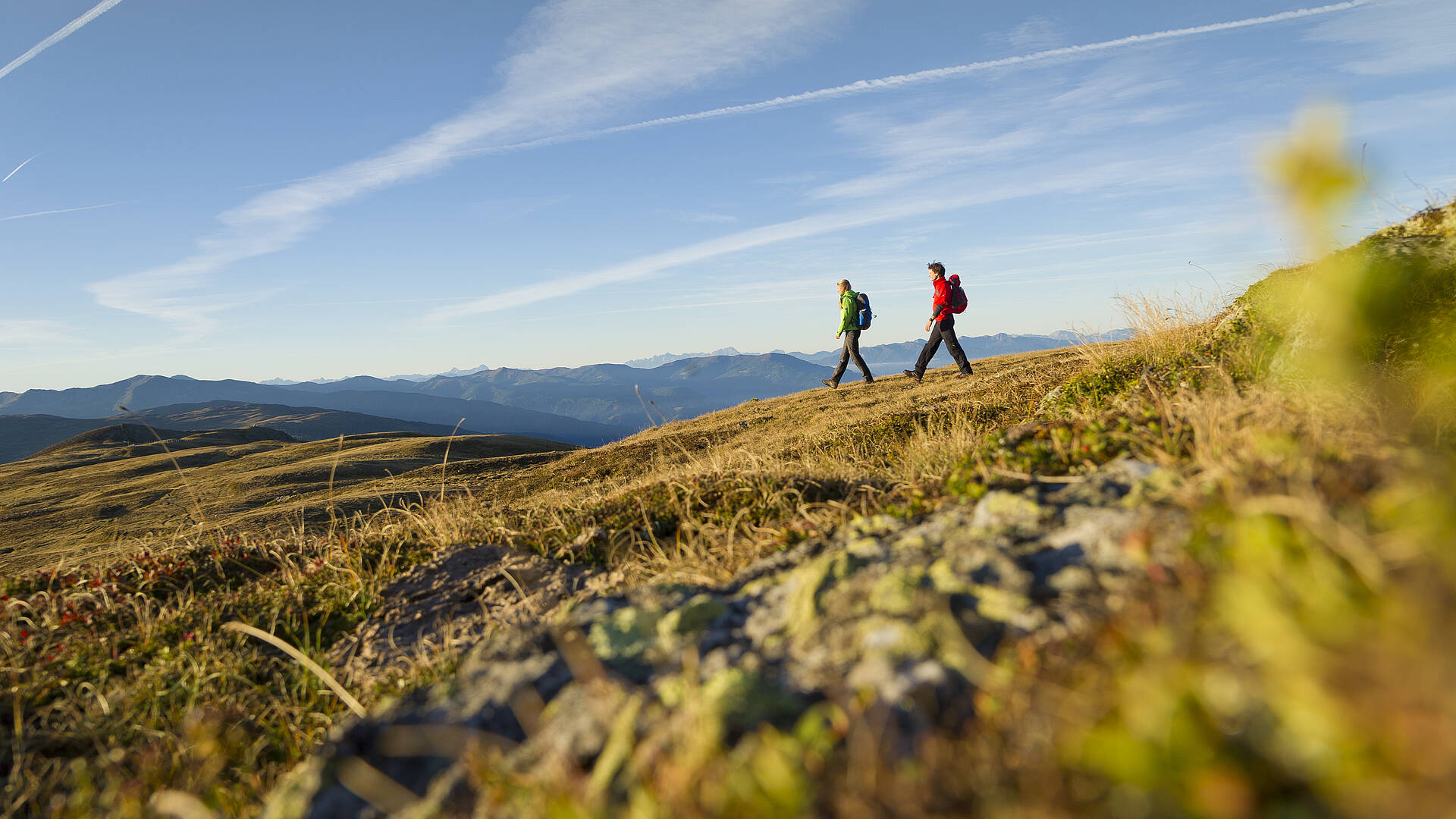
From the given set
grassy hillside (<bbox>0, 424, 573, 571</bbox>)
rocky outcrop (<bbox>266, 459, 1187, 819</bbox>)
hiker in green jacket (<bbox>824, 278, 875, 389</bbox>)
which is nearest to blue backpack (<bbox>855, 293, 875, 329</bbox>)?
hiker in green jacket (<bbox>824, 278, 875, 389</bbox>)

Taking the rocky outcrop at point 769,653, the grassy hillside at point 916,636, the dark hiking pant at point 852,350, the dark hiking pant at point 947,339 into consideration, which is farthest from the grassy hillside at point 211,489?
the dark hiking pant at point 947,339

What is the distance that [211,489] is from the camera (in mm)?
19031

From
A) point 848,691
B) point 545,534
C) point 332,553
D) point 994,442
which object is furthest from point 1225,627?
point 332,553

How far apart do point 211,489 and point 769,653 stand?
75.0 feet

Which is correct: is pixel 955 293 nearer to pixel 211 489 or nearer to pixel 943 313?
pixel 943 313

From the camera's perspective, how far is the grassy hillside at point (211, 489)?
1284 centimetres

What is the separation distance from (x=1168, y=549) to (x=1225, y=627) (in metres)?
0.53

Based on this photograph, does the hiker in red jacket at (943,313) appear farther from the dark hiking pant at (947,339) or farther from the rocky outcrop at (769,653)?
the rocky outcrop at (769,653)

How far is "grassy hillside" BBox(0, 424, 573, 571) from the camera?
1284 centimetres

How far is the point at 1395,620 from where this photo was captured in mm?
1142

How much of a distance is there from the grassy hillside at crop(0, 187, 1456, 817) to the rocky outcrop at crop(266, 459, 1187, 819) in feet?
0.05

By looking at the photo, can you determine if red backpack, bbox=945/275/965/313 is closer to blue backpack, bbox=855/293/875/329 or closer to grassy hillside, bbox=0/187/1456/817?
blue backpack, bbox=855/293/875/329

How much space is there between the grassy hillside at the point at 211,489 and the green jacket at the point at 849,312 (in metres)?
11.1

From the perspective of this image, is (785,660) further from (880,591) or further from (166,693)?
(166,693)
